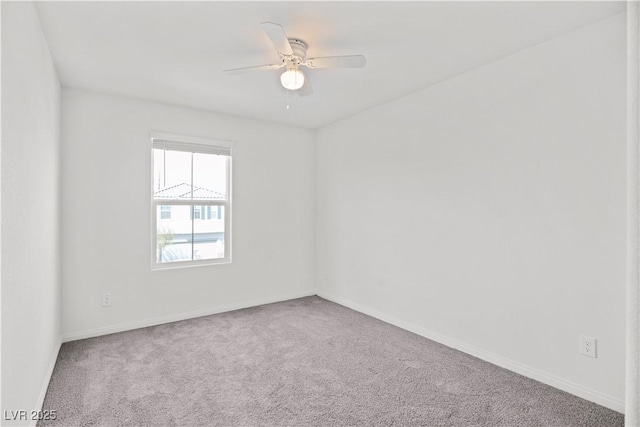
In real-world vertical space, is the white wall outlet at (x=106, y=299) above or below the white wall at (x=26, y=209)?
below

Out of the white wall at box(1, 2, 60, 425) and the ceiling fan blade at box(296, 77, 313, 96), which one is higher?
the ceiling fan blade at box(296, 77, 313, 96)

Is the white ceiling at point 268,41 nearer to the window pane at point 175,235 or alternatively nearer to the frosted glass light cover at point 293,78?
the frosted glass light cover at point 293,78

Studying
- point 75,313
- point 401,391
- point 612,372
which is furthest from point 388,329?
point 75,313

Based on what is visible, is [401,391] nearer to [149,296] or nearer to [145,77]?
[149,296]

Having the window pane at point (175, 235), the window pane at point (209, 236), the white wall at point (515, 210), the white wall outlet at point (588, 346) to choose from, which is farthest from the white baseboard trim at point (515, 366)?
the window pane at point (175, 235)

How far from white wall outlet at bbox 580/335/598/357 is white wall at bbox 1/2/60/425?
3153 millimetres

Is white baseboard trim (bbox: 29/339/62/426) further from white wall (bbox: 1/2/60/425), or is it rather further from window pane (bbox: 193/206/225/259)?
window pane (bbox: 193/206/225/259)

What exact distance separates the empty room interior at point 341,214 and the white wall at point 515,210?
0.05ft

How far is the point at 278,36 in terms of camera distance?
192 centimetres

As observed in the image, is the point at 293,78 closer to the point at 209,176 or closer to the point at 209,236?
the point at 209,176

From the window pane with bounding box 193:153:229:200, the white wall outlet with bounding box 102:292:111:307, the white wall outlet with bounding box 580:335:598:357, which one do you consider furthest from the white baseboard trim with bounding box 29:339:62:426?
the white wall outlet with bounding box 580:335:598:357

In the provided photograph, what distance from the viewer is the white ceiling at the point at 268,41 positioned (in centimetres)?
197

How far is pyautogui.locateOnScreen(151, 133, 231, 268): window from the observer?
368 cm

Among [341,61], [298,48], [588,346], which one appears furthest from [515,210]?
[298,48]
